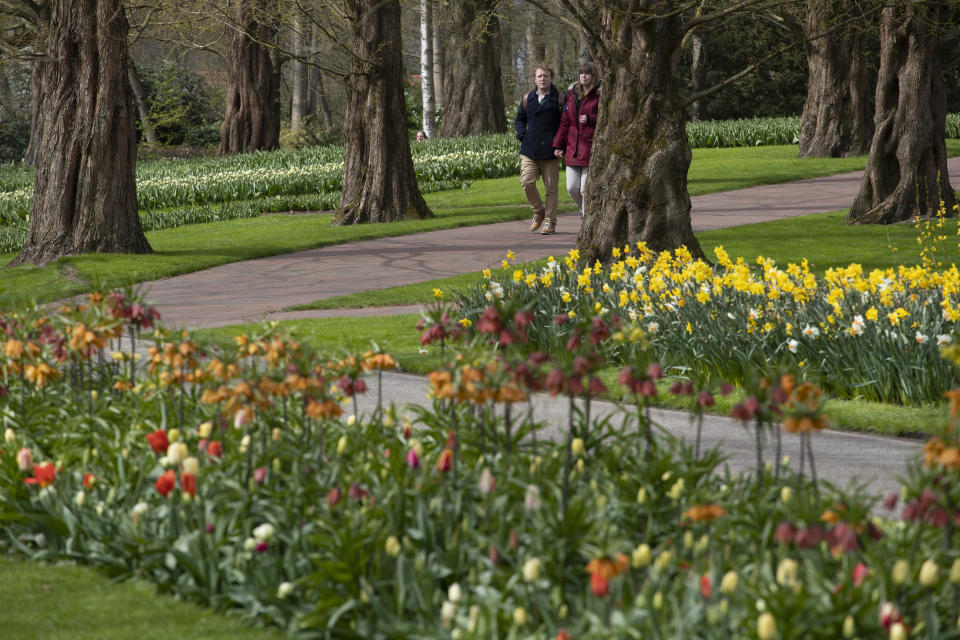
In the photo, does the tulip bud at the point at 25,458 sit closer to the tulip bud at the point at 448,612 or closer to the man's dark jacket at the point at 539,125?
the tulip bud at the point at 448,612

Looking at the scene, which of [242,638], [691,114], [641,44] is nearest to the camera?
[242,638]

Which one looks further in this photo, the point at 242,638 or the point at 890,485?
the point at 890,485

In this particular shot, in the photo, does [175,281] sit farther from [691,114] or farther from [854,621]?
[691,114]

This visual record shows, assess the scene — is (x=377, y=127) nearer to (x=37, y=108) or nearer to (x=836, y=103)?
(x=836, y=103)

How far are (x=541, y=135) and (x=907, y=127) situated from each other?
4.19 meters

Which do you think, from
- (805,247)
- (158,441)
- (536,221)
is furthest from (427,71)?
(158,441)

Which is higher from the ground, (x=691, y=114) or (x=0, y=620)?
(x=691, y=114)

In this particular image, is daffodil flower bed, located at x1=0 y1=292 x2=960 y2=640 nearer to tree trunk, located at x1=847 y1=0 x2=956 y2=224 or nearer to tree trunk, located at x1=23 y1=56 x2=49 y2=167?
tree trunk, located at x1=847 y1=0 x2=956 y2=224

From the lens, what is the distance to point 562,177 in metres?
22.4

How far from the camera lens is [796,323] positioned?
677 centimetres

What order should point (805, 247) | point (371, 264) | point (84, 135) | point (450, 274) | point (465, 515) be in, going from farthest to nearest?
1. point (84, 135)
2. point (371, 264)
3. point (805, 247)
4. point (450, 274)
5. point (465, 515)

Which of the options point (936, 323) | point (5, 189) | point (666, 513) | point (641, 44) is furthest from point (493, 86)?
point (666, 513)

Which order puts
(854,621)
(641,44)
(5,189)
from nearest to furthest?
(854,621)
(641,44)
(5,189)

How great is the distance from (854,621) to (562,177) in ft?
64.8
